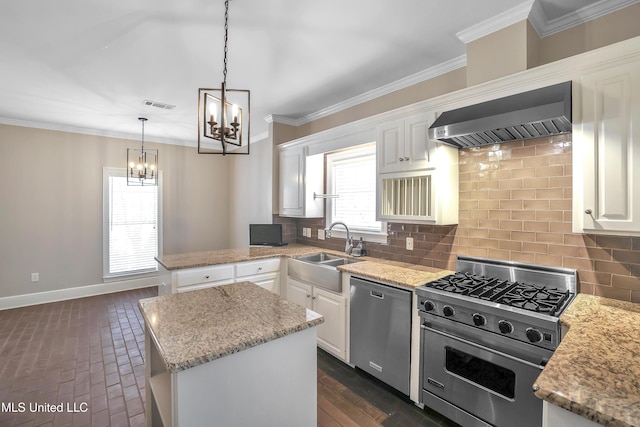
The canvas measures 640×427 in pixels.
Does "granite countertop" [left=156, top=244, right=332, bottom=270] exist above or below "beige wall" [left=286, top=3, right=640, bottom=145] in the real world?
below

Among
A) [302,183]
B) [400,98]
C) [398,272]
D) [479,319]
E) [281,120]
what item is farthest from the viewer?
[281,120]

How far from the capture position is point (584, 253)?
1913 millimetres

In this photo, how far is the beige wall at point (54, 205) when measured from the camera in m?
4.29

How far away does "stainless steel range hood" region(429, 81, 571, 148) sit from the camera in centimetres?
168

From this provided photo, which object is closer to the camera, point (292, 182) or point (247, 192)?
point (292, 182)

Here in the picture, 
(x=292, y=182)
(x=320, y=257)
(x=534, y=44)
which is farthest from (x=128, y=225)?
(x=534, y=44)

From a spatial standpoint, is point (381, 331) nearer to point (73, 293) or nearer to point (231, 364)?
point (231, 364)

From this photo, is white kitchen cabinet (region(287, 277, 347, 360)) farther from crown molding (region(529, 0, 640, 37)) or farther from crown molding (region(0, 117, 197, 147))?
crown molding (region(0, 117, 197, 147))

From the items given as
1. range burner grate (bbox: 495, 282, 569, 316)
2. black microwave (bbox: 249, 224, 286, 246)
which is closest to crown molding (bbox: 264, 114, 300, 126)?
black microwave (bbox: 249, 224, 286, 246)

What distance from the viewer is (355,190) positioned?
11.9 feet

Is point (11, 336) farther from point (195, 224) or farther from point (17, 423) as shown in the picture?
point (195, 224)

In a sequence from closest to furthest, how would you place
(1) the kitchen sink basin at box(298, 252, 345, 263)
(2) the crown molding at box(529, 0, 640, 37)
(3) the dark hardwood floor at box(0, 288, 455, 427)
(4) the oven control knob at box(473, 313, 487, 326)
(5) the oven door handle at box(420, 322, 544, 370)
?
(5) the oven door handle at box(420, 322, 544, 370) < (4) the oven control knob at box(473, 313, 487, 326) < (2) the crown molding at box(529, 0, 640, 37) < (3) the dark hardwood floor at box(0, 288, 455, 427) < (1) the kitchen sink basin at box(298, 252, 345, 263)

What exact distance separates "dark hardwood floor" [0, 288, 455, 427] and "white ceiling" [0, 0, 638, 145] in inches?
109

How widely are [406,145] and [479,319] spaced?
1451 mm
